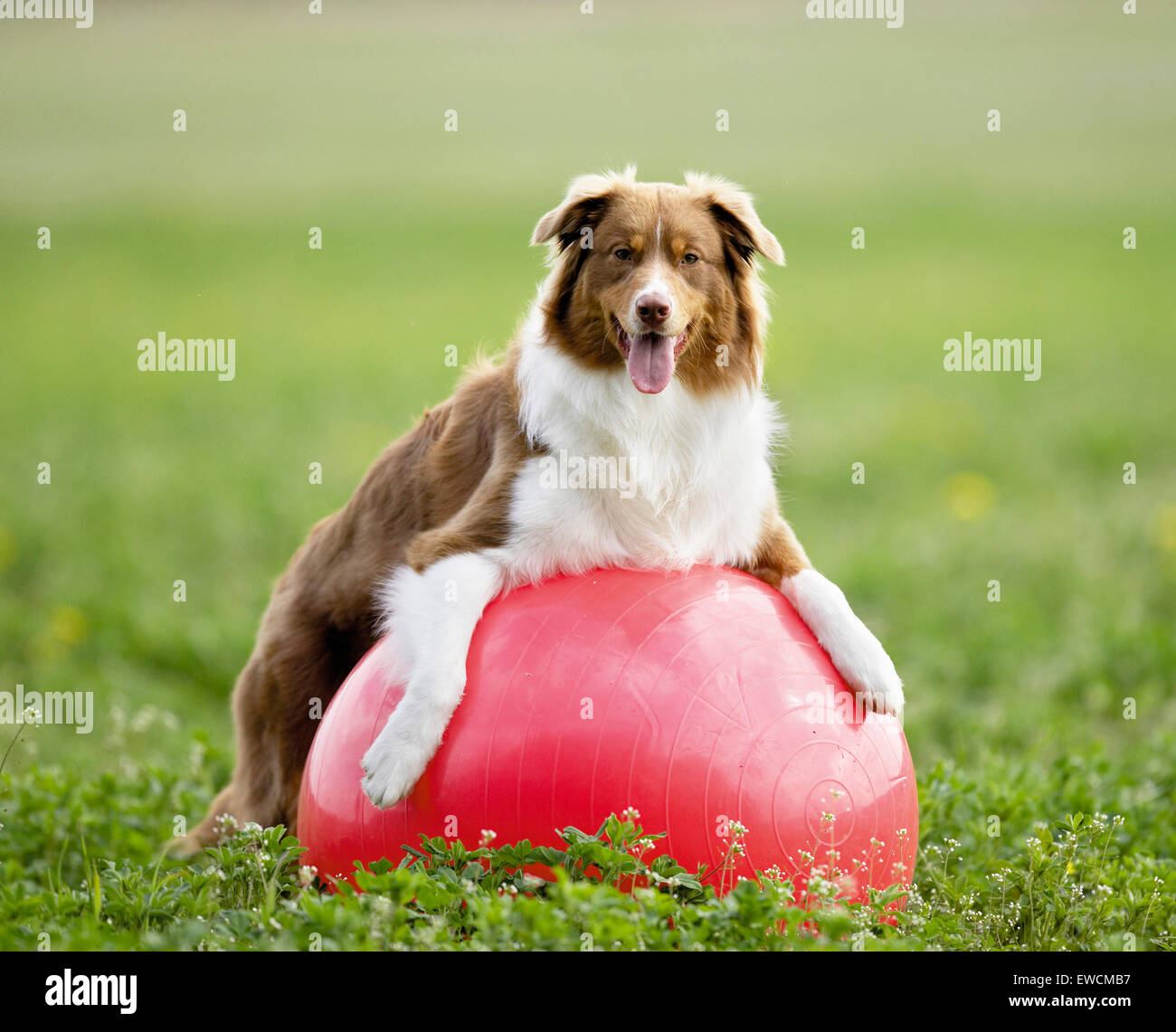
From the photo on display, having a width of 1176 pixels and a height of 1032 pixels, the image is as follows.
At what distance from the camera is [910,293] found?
19.2 meters

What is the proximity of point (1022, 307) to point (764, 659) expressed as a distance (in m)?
14.4

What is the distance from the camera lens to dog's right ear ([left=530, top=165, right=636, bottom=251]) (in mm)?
5180

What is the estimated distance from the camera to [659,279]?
4.96 metres

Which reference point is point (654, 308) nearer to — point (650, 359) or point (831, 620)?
point (650, 359)

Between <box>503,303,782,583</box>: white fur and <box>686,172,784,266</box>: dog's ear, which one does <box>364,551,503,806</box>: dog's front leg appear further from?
<box>686,172,784,266</box>: dog's ear

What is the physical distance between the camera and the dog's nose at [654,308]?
4836 mm

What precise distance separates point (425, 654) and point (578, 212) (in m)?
1.72
